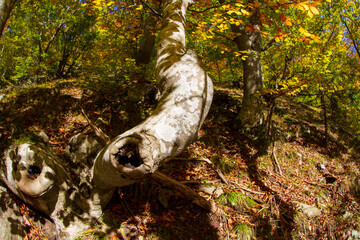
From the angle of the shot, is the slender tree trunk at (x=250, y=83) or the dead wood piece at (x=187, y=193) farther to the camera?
the slender tree trunk at (x=250, y=83)

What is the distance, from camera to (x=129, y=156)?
1482mm

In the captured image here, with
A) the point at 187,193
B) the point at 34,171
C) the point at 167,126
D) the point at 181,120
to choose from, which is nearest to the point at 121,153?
the point at 167,126

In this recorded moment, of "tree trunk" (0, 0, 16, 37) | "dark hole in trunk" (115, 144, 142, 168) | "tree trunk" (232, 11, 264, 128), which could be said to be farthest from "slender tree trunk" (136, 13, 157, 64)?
"dark hole in trunk" (115, 144, 142, 168)

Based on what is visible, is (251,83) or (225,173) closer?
(225,173)

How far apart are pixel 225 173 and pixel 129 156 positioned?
331cm

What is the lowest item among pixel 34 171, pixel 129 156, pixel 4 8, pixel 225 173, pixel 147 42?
pixel 225 173

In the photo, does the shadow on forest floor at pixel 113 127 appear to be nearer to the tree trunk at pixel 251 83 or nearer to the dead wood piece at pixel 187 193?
the dead wood piece at pixel 187 193

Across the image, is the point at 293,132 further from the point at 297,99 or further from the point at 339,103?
the point at 297,99

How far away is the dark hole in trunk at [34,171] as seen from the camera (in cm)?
214

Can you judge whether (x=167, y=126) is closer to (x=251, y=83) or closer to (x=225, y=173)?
(x=225, y=173)

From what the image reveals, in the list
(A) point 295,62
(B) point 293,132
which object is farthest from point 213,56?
(B) point 293,132

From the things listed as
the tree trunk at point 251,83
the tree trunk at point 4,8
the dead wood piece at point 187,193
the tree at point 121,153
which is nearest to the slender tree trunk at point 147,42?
the tree trunk at point 251,83

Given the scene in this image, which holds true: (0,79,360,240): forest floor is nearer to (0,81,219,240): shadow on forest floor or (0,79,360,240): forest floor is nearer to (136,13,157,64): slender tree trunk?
(0,81,219,240): shadow on forest floor

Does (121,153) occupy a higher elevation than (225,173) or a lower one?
higher
